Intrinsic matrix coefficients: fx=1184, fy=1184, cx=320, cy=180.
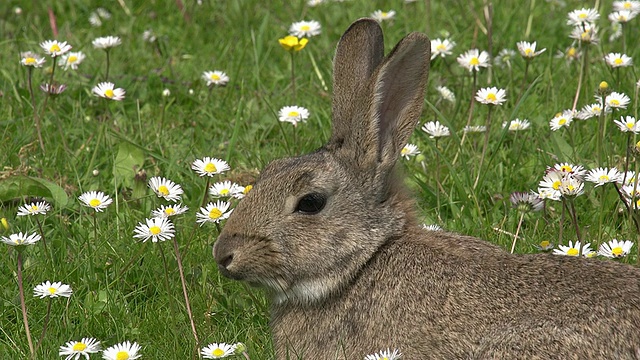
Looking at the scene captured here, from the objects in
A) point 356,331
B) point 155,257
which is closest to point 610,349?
point 356,331

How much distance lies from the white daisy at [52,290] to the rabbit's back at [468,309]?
96 centimetres

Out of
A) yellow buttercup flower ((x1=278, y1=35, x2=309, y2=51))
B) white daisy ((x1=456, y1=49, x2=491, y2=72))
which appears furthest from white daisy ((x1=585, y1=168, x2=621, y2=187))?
yellow buttercup flower ((x1=278, y1=35, x2=309, y2=51))

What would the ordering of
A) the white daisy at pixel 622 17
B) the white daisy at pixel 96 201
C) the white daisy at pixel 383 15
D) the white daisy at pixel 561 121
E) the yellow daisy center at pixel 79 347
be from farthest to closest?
the white daisy at pixel 383 15, the white daisy at pixel 622 17, the white daisy at pixel 561 121, the white daisy at pixel 96 201, the yellow daisy center at pixel 79 347

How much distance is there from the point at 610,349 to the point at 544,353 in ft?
0.83

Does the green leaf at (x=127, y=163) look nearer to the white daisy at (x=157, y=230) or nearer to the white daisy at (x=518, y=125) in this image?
the white daisy at (x=157, y=230)

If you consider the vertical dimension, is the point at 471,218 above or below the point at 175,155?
below

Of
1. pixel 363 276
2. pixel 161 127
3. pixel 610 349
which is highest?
pixel 161 127

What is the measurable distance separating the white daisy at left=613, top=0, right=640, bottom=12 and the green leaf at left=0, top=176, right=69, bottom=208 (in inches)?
158

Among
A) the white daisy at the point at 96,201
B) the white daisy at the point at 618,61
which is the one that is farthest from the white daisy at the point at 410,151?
the white daisy at the point at 96,201

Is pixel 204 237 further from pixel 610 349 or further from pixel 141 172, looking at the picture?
pixel 610 349

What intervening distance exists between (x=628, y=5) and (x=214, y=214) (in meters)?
3.76

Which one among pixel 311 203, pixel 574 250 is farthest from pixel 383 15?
pixel 311 203

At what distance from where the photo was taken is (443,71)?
834 cm

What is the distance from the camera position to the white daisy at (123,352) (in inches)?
191
